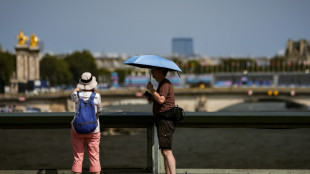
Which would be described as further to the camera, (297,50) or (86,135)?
(297,50)

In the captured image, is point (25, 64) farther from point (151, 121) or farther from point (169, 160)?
point (169, 160)

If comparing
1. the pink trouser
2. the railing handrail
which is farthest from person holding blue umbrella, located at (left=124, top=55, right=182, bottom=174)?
the pink trouser

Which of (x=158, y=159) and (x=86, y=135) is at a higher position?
(x=86, y=135)

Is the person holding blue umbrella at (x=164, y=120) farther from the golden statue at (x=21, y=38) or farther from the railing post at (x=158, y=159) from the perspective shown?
the golden statue at (x=21, y=38)

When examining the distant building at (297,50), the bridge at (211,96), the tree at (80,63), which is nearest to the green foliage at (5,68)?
the bridge at (211,96)

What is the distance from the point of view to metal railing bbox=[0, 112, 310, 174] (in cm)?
572

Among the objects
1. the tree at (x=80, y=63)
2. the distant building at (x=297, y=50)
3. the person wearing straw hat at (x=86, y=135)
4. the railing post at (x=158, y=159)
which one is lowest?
the railing post at (x=158, y=159)

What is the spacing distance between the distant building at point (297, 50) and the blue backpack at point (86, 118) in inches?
6502

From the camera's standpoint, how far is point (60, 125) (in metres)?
5.88

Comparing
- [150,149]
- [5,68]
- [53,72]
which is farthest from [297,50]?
[150,149]

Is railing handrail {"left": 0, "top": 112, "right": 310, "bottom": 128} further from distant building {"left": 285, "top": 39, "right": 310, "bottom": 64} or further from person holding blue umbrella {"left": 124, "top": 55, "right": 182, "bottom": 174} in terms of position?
distant building {"left": 285, "top": 39, "right": 310, "bottom": 64}

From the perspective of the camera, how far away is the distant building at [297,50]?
544 feet

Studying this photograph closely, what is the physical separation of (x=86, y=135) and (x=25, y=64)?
2750 inches

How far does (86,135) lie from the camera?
17.5 feet
